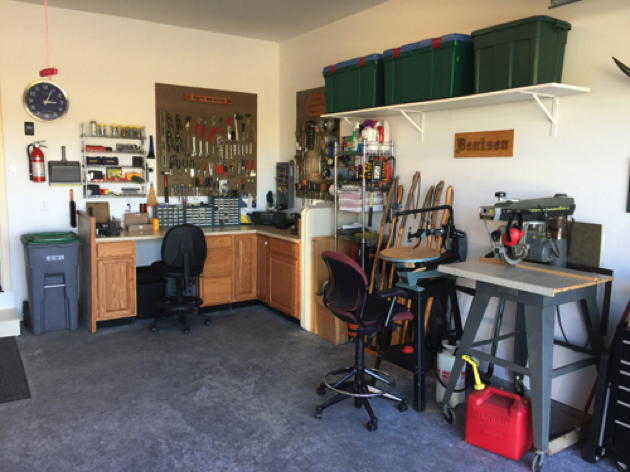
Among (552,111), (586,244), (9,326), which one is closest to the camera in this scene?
(586,244)

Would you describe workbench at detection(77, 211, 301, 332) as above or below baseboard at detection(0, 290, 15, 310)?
above

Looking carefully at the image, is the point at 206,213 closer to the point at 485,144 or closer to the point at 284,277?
the point at 284,277

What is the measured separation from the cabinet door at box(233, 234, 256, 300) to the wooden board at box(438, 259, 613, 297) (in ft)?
9.24

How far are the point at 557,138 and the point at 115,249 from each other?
3.68 meters

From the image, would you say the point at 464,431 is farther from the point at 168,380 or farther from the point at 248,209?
the point at 248,209

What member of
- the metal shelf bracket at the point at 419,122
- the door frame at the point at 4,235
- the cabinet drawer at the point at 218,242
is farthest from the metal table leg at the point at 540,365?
A: the door frame at the point at 4,235

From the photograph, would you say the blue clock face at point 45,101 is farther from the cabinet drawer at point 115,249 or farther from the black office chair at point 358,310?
the black office chair at point 358,310

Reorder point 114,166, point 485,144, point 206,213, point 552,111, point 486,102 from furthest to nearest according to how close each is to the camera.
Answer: point 206,213 < point 114,166 < point 485,144 < point 486,102 < point 552,111

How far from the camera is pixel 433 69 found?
3.47m

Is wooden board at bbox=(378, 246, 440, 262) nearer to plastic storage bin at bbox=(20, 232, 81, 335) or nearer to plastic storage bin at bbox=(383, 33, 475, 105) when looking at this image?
plastic storage bin at bbox=(383, 33, 475, 105)

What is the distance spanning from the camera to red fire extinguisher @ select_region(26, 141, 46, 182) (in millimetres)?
4770

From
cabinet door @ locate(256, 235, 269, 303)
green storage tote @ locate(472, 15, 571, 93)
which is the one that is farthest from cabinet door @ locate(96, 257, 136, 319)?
green storage tote @ locate(472, 15, 571, 93)

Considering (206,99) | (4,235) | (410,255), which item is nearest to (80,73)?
(206,99)

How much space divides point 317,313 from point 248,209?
1911mm
